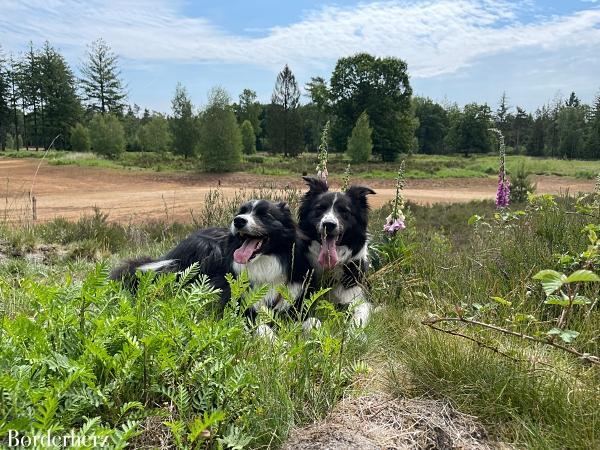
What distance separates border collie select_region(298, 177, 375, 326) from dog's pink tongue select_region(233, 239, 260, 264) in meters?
0.55

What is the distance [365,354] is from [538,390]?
104 centimetres

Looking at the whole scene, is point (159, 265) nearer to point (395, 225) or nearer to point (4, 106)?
point (395, 225)

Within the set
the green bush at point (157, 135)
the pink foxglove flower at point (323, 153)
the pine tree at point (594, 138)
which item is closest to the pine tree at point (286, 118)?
the green bush at point (157, 135)

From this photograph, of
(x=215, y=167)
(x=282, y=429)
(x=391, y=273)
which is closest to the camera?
(x=282, y=429)

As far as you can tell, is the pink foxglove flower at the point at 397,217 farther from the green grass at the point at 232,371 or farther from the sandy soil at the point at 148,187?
the sandy soil at the point at 148,187

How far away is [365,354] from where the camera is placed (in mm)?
2908

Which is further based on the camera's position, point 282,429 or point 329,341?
point 329,341

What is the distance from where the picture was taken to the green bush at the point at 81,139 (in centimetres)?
4694

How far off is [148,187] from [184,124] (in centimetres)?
1744

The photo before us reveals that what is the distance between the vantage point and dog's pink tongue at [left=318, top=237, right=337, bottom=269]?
387 centimetres

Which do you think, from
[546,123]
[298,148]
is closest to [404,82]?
[298,148]

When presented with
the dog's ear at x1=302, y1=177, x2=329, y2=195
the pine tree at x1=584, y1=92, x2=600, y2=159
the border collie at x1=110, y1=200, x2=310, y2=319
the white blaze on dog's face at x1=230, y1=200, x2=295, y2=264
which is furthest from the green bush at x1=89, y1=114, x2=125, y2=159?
the pine tree at x1=584, y1=92, x2=600, y2=159

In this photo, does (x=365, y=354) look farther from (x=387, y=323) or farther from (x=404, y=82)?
(x=404, y=82)

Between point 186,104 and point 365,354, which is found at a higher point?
point 186,104
